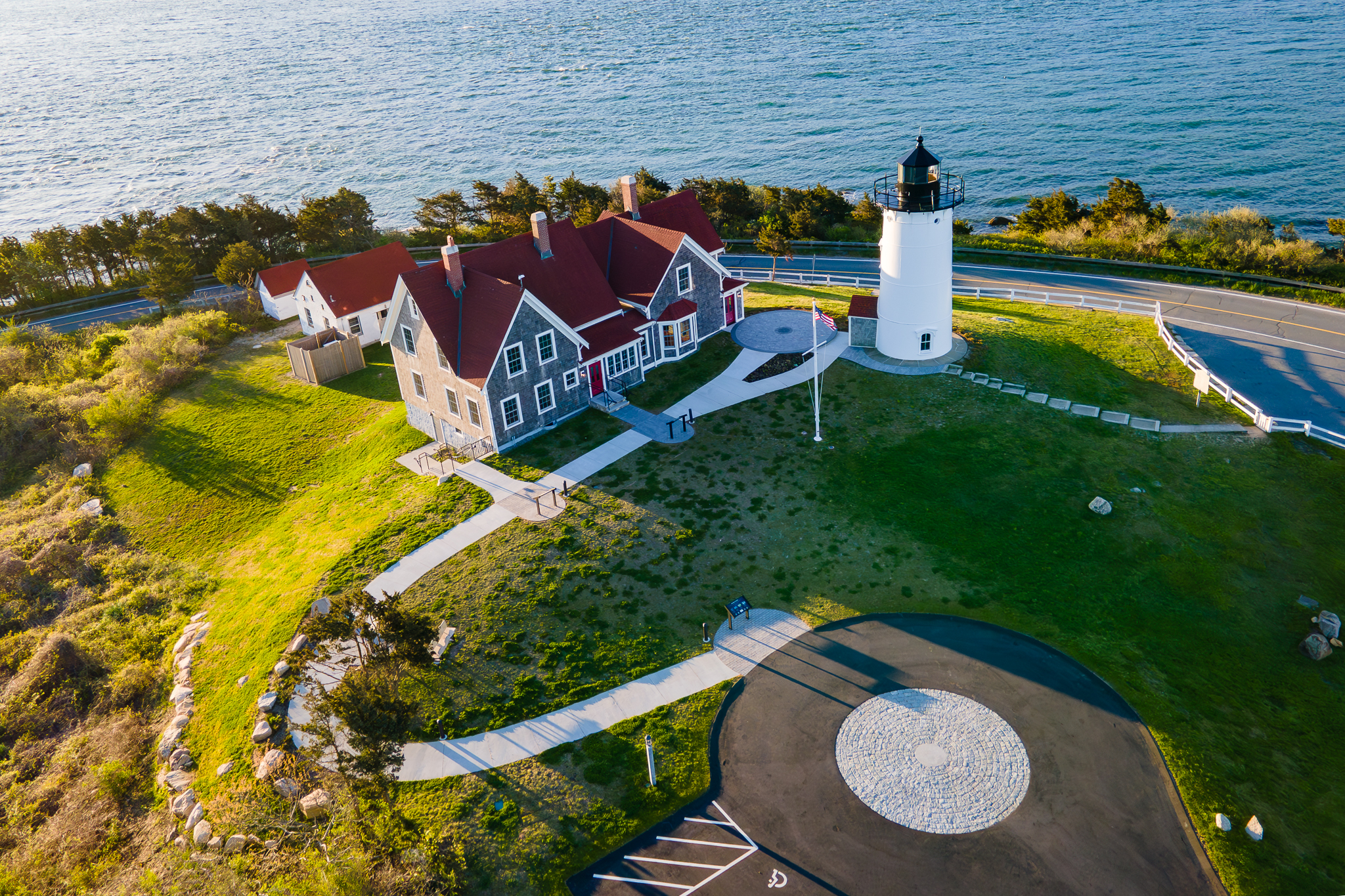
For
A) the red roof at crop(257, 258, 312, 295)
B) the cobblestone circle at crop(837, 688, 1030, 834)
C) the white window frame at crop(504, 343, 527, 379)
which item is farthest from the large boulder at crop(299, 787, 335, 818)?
the red roof at crop(257, 258, 312, 295)

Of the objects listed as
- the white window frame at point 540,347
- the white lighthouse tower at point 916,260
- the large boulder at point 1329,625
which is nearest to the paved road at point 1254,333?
the large boulder at point 1329,625

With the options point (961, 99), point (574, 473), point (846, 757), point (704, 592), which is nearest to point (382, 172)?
point (961, 99)

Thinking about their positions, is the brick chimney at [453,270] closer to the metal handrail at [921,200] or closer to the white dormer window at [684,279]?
the white dormer window at [684,279]

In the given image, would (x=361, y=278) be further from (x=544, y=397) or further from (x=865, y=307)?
(x=865, y=307)

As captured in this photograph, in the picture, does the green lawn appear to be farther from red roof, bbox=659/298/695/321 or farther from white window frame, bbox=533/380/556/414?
red roof, bbox=659/298/695/321

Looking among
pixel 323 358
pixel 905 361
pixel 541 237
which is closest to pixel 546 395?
pixel 541 237

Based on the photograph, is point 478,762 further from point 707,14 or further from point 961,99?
point 707,14
